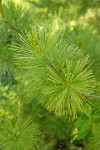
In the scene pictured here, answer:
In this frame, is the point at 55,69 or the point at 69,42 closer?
the point at 55,69

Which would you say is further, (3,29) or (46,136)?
(46,136)

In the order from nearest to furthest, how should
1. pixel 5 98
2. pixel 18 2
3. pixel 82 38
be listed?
pixel 82 38
pixel 18 2
pixel 5 98

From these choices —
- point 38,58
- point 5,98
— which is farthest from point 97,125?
point 5,98

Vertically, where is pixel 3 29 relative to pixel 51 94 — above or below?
above

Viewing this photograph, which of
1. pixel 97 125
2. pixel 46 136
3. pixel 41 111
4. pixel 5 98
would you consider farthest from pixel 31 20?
pixel 5 98

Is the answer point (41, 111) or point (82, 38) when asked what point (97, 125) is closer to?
point (82, 38)

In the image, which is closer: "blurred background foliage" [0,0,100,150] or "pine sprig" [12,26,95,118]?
"pine sprig" [12,26,95,118]

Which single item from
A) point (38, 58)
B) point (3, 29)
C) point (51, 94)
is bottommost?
point (51, 94)

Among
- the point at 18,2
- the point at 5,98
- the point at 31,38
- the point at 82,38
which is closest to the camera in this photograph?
the point at 31,38

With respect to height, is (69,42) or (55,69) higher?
(69,42)

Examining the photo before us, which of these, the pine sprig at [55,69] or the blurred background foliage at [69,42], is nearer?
the pine sprig at [55,69]
